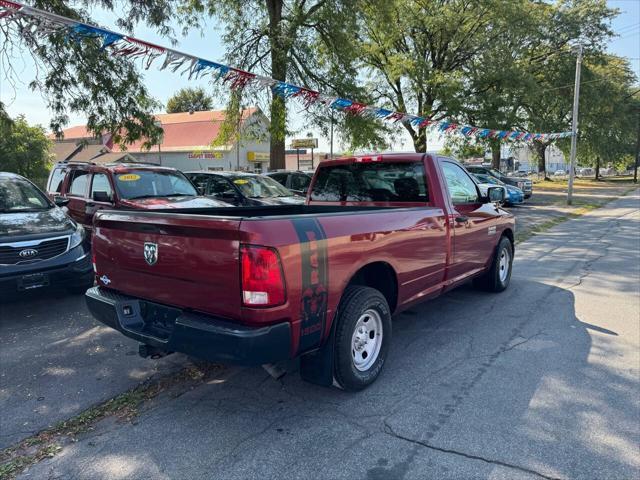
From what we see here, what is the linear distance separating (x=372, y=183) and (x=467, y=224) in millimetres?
1191

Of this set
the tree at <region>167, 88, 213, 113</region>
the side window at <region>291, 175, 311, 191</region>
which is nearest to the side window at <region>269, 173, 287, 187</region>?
the side window at <region>291, 175, 311, 191</region>

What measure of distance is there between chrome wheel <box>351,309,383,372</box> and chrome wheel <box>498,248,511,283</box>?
3345 mm

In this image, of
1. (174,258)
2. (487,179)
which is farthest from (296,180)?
(174,258)

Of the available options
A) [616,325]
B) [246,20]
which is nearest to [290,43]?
[246,20]

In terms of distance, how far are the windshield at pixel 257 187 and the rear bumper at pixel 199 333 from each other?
7.87 m

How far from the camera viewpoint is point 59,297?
252 inches

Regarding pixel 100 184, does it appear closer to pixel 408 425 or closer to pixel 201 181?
pixel 201 181

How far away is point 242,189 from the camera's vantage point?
36.8 feet

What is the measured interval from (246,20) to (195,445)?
17.9 meters

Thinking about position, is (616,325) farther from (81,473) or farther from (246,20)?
(246,20)

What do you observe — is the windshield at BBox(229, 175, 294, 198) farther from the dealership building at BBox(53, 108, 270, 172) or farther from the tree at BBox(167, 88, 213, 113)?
the tree at BBox(167, 88, 213, 113)

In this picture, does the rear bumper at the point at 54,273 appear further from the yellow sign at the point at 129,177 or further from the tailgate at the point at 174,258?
the yellow sign at the point at 129,177

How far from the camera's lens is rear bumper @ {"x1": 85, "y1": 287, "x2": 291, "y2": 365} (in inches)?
107

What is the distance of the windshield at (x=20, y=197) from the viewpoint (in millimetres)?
6430
